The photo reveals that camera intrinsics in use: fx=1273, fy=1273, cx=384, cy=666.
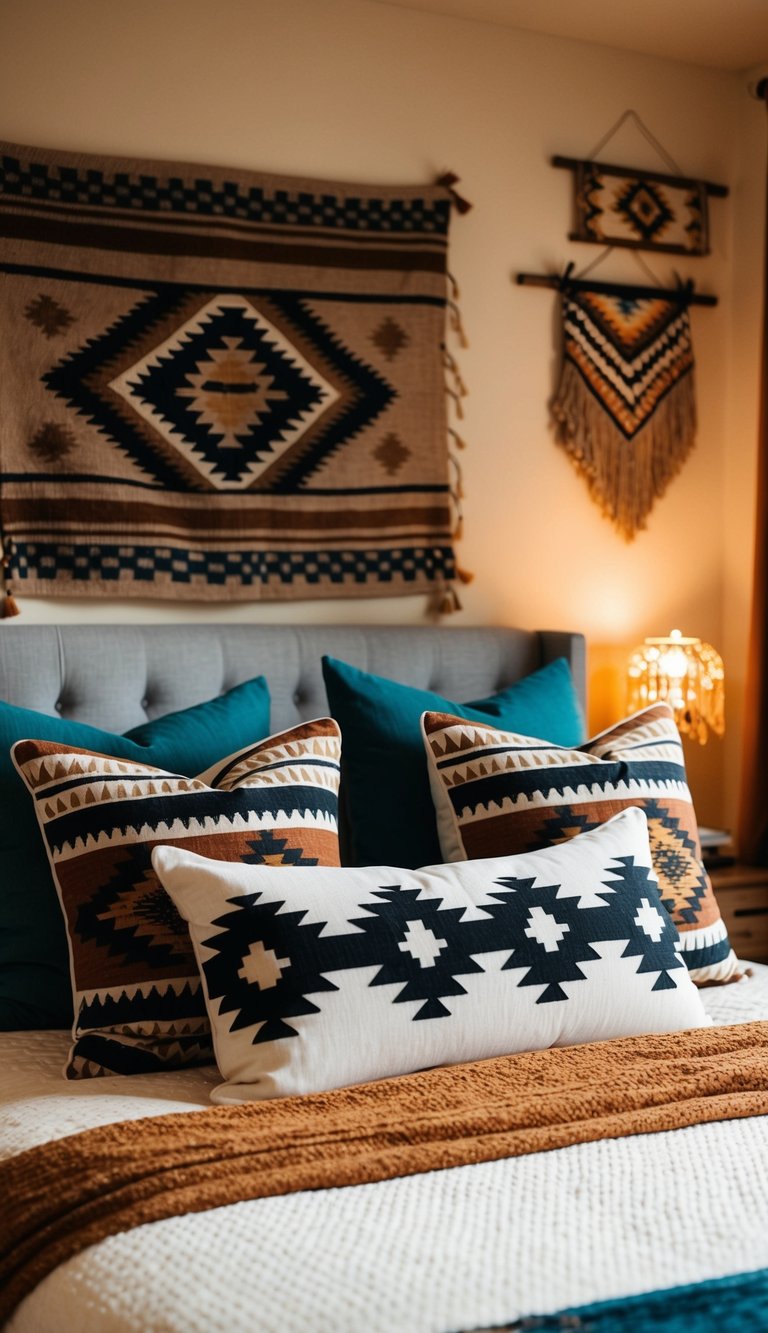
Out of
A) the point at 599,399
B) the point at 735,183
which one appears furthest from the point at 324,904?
the point at 735,183

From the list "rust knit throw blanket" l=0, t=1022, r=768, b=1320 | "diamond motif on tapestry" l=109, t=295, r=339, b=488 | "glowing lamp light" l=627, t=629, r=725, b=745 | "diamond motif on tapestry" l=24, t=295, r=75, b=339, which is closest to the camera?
"rust knit throw blanket" l=0, t=1022, r=768, b=1320

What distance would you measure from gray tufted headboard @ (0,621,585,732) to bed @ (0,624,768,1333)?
0.68m

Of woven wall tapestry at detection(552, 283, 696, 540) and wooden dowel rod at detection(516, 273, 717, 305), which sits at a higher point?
wooden dowel rod at detection(516, 273, 717, 305)

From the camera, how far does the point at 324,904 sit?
1580 mm

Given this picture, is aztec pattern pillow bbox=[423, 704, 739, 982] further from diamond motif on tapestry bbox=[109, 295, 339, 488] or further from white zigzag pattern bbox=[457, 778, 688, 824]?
diamond motif on tapestry bbox=[109, 295, 339, 488]

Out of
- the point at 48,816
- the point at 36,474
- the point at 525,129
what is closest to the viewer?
the point at 48,816

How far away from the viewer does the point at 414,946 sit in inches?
62.1

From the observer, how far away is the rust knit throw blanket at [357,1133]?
3.94 ft

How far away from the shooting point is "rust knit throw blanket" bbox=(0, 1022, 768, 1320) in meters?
1.20

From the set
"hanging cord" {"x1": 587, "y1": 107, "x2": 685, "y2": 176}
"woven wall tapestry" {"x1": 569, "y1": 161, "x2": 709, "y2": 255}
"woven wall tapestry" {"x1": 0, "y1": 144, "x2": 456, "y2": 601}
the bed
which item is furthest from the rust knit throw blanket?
"hanging cord" {"x1": 587, "y1": 107, "x2": 685, "y2": 176}

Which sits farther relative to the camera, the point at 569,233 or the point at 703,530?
the point at 703,530

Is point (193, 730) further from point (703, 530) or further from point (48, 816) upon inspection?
point (703, 530)

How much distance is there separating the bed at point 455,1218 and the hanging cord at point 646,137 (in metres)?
2.17

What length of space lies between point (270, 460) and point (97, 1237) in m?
1.77
